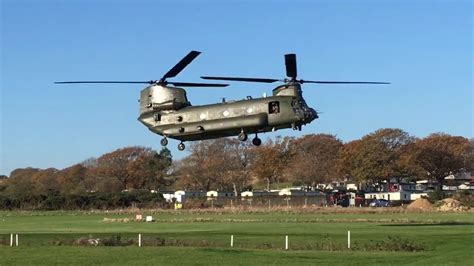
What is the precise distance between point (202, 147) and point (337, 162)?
31702 mm

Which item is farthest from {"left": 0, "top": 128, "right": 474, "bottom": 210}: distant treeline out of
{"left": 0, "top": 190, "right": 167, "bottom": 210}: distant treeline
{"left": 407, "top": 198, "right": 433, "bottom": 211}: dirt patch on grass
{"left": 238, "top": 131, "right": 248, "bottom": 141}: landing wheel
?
{"left": 238, "top": 131, "right": 248, "bottom": 141}: landing wheel

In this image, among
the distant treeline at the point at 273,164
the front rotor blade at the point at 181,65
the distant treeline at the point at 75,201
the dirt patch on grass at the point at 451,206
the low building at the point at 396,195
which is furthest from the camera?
the distant treeline at the point at 273,164

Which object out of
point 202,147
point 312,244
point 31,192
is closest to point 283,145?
point 202,147

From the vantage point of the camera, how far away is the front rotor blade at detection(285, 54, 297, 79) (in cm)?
3349

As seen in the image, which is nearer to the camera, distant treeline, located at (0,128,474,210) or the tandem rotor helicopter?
the tandem rotor helicopter

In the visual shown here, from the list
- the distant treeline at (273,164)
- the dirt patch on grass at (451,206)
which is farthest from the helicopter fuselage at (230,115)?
the distant treeline at (273,164)

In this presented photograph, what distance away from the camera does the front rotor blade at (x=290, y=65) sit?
33.5 meters

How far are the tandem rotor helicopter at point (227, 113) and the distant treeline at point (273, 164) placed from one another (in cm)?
9531

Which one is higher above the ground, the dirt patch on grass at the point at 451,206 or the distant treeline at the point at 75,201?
the distant treeline at the point at 75,201

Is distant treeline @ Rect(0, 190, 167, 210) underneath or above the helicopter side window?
underneath

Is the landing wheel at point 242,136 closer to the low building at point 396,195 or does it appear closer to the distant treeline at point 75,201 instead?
the distant treeline at point 75,201

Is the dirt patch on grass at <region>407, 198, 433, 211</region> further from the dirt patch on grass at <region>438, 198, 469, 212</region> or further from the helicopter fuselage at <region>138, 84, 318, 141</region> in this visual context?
the helicopter fuselage at <region>138, 84, 318, 141</region>

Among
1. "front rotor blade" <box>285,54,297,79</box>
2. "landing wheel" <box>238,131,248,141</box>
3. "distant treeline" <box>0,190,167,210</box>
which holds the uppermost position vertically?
"front rotor blade" <box>285,54,297,79</box>

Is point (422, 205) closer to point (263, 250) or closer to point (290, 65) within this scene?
point (263, 250)
